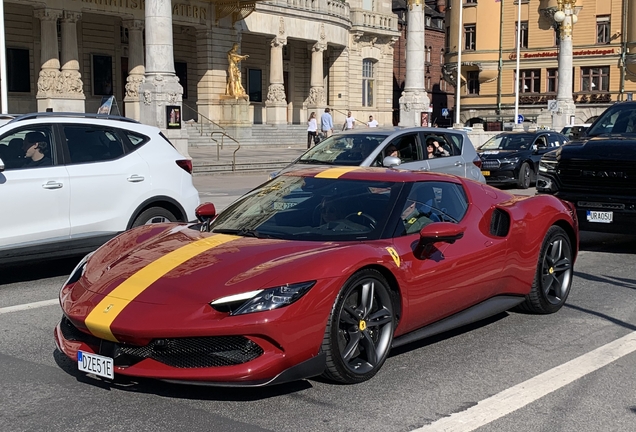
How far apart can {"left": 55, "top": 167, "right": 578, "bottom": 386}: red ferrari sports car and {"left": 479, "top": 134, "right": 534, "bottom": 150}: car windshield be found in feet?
57.1

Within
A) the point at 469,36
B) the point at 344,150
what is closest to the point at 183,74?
the point at 344,150

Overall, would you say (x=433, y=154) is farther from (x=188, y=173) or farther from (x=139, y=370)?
(x=139, y=370)

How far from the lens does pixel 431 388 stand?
5578 mm

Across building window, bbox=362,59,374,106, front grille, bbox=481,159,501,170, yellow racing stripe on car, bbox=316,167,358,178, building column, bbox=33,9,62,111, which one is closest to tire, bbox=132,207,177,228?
yellow racing stripe on car, bbox=316,167,358,178

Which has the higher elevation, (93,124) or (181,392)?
(93,124)

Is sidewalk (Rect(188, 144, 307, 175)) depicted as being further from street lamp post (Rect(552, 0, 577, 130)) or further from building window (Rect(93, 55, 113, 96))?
street lamp post (Rect(552, 0, 577, 130))

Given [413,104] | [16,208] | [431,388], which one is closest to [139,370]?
[431,388]

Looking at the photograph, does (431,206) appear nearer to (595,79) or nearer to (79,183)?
(79,183)

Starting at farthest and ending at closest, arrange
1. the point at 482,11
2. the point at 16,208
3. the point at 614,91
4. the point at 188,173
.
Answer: the point at 482,11 → the point at 614,91 → the point at 188,173 → the point at 16,208

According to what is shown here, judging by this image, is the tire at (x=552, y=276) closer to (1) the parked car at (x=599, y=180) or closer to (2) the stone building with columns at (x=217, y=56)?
(1) the parked car at (x=599, y=180)

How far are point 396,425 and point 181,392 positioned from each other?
1411 millimetres

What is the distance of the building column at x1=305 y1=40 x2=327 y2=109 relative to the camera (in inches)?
1927

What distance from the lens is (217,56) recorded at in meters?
43.5

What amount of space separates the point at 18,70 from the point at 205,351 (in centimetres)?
3555
